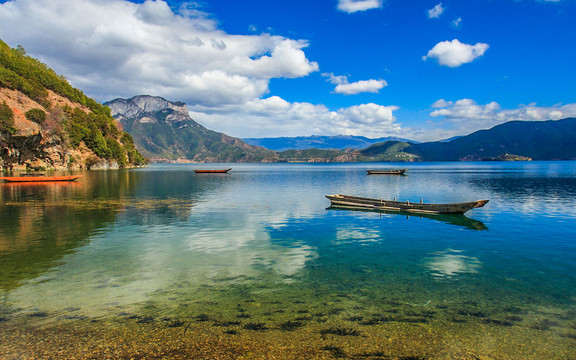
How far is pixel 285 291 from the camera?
15.3 m

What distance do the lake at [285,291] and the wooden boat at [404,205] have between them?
5.36m

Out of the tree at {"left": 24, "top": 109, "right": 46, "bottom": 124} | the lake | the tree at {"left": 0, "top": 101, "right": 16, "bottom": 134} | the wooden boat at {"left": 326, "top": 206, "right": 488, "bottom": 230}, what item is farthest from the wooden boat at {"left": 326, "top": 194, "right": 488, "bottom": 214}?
the tree at {"left": 24, "top": 109, "right": 46, "bottom": 124}

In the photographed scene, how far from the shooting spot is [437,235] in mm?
29156

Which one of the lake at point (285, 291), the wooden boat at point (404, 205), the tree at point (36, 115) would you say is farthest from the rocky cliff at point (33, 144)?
the wooden boat at point (404, 205)

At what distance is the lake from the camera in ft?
34.6

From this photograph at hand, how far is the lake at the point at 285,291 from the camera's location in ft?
34.6

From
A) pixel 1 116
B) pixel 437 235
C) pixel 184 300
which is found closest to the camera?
pixel 184 300

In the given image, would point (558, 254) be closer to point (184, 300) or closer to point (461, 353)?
point (461, 353)

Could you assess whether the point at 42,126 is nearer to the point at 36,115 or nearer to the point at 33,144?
the point at 36,115

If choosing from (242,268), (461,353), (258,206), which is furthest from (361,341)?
(258,206)

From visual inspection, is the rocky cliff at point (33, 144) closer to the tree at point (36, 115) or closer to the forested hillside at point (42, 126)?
the forested hillside at point (42, 126)

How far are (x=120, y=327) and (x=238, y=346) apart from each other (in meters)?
4.86

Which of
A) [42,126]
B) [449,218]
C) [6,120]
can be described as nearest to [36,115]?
[42,126]

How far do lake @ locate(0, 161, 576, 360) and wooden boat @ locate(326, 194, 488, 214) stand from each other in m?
5.36
